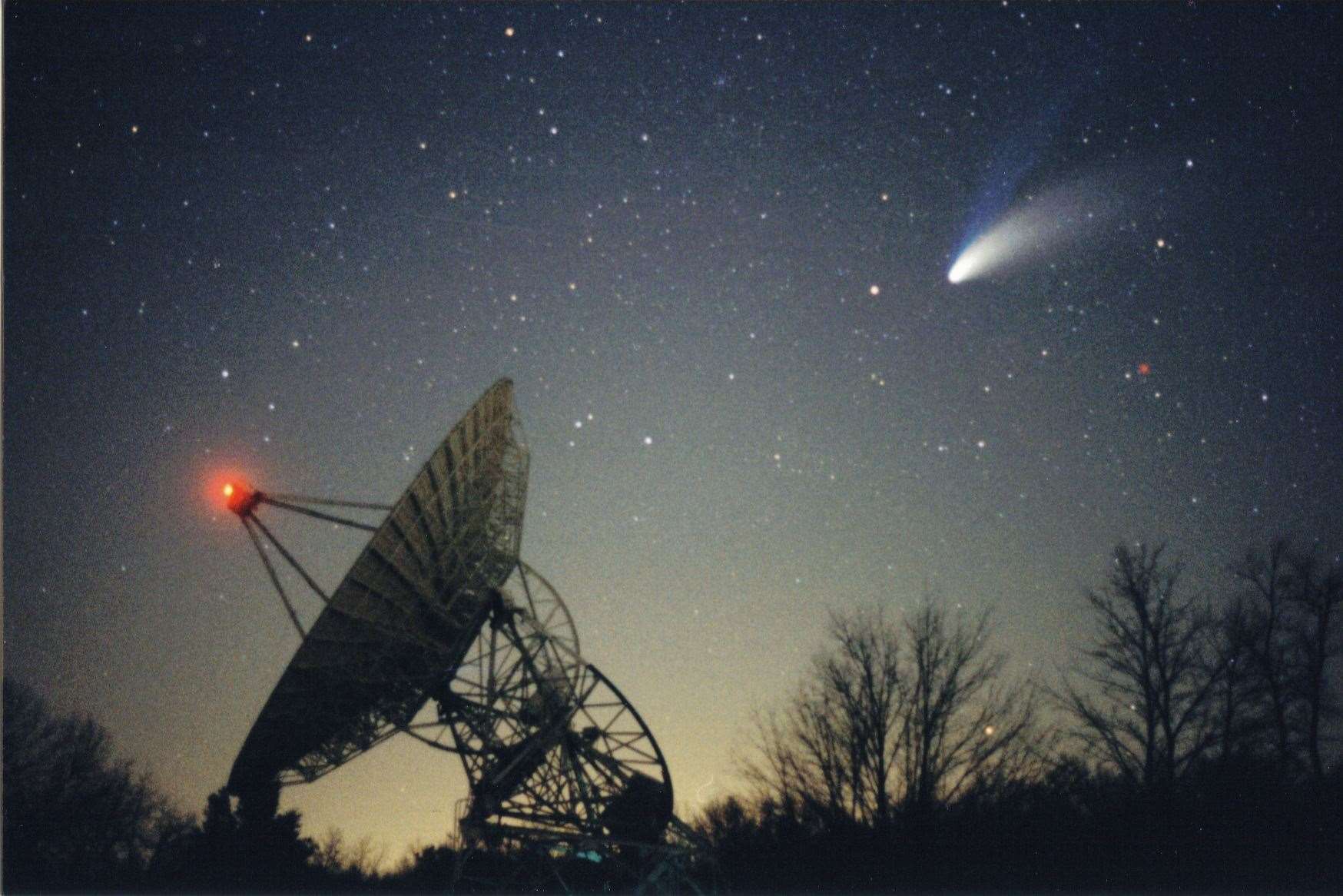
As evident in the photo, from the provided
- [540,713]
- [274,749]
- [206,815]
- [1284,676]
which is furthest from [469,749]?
[206,815]

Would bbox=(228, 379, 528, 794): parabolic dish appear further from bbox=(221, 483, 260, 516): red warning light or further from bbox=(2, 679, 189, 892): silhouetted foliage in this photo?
bbox=(2, 679, 189, 892): silhouetted foliage

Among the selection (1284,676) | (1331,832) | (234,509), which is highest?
(234,509)

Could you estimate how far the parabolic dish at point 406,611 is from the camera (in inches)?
515

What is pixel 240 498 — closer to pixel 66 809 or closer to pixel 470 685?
pixel 470 685

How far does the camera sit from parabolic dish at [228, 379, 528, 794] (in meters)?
13.1

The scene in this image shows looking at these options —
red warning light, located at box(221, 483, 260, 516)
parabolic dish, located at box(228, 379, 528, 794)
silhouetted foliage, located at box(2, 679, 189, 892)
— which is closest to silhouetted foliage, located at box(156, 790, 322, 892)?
silhouetted foliage, located at box(2, 679, 189, 892)

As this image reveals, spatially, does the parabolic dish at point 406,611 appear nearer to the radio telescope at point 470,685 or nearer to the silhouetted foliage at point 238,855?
the radio telescope at point 470,685

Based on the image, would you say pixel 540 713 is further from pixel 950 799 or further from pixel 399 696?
pixel 950 799

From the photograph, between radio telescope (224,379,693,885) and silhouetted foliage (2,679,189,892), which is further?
silhouetted foliage (2,679,189,892)

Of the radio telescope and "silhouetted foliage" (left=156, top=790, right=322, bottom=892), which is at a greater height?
the radio telescope

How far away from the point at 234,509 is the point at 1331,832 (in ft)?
55.9

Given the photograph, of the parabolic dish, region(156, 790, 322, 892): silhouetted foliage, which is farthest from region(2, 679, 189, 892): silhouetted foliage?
the parabolic dish

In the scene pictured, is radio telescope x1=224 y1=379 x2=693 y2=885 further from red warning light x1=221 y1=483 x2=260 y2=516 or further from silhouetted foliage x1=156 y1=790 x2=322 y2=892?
silhouetted foliage x1=156 y1=790 x2=322 y2=892

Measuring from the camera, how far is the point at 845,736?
21.5 m
